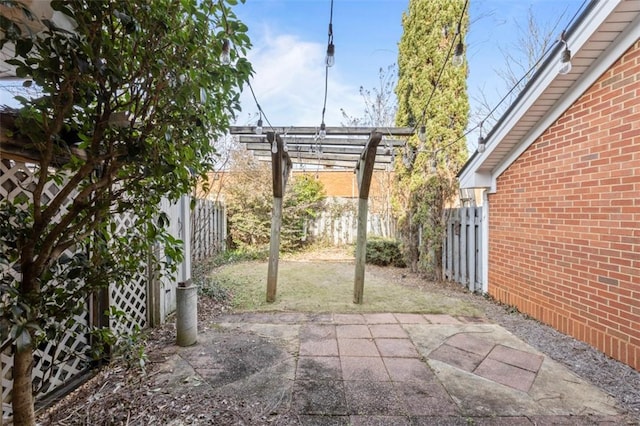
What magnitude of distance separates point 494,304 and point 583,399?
101 inches

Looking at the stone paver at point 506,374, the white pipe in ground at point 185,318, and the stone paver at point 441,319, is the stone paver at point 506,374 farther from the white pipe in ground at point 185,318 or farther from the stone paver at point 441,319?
the white pipe in ground at point 185,318

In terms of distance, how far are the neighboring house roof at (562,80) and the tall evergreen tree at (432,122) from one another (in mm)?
1344

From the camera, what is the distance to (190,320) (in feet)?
10.6

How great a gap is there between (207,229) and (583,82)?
7.60 m

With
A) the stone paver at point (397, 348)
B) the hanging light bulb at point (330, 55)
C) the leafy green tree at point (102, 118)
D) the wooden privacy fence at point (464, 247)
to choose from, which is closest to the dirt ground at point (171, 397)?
the leafy green tree at point (102, 118)

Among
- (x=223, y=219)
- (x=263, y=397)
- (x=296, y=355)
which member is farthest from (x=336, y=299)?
(x=223, y=219)

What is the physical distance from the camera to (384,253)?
8227 millimetres

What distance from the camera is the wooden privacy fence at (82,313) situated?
1908 mm

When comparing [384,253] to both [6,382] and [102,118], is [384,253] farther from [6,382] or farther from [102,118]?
[102,118]

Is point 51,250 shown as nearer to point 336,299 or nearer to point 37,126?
point 37,126

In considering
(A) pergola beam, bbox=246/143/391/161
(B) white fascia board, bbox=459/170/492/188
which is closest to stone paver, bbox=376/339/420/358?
(B) white fascia board, bbox=459/170/492/188

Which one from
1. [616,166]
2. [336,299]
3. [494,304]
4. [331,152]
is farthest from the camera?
[331,152]

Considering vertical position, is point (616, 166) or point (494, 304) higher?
point (616, 166)

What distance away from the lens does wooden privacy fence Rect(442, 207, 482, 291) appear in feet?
17.7
